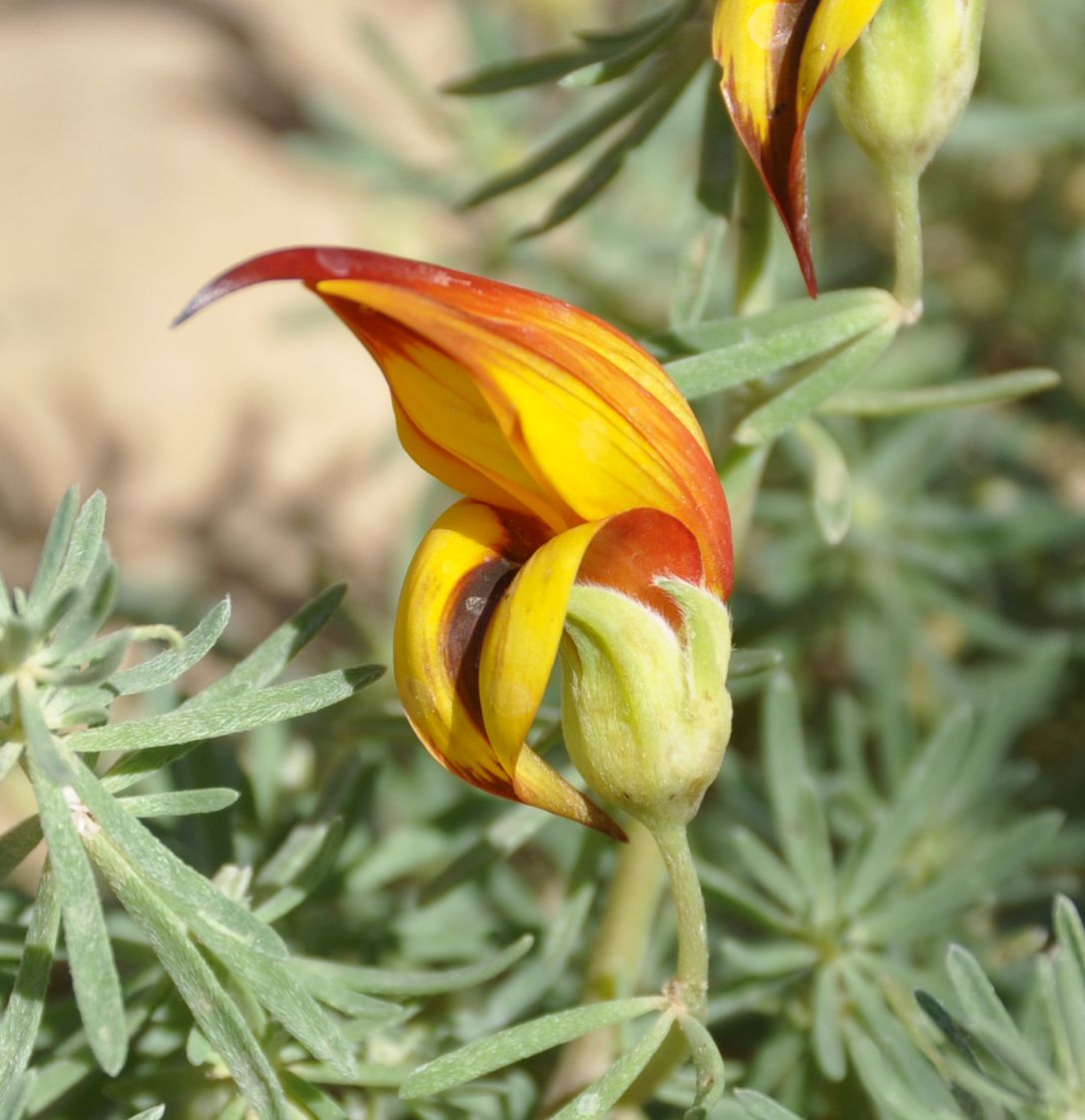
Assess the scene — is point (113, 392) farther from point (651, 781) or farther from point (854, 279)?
point (651, 781)

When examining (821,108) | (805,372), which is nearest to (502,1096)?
(805,372)

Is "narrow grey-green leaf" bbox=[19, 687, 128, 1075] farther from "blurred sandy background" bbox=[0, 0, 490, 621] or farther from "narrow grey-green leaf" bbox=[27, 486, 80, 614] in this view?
"blurred sandy background" bbox=[0, 0, 490, 621]

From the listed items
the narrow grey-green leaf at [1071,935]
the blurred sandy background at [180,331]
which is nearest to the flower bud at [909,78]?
the narrow grey-green leaf at [1071,935]

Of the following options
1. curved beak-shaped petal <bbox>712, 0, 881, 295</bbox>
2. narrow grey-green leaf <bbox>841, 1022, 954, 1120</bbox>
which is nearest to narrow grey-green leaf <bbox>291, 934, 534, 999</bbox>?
narrow grey-green leaf <bbox>841, 1022, 954, 1120</bbox>

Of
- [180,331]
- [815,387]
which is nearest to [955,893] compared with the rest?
[815,387]

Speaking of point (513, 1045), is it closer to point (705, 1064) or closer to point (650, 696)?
point (705, 1064)

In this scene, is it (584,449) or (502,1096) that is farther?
(502,1096)
